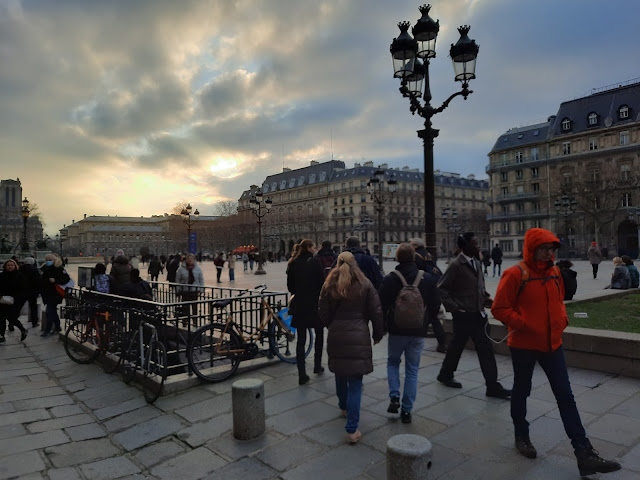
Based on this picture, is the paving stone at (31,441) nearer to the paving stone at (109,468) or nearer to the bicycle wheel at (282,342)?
the paving stone at (109,468)

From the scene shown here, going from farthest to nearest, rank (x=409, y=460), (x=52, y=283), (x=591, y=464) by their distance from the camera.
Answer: (x=52, y=283) → (x=591, y=464) → (x=409, y=460)

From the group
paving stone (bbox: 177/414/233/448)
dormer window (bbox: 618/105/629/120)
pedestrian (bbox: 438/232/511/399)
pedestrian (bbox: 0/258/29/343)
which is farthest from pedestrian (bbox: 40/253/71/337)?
dormer window (bbox: 618/105/629/120)

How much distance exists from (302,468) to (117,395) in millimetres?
3356

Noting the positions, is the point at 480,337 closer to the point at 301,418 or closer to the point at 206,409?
the point at 301,418

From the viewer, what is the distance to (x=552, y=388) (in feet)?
11.4

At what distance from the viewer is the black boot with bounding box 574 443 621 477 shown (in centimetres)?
317

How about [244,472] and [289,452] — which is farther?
[289,452]

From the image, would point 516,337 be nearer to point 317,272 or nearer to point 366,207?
point 317,272

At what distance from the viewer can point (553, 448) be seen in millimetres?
3688

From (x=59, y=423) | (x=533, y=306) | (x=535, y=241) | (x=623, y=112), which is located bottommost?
(x=59, y=423)

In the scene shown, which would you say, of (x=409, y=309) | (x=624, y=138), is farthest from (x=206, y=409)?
(x=624, y=138)

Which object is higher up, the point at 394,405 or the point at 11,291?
the point at 11,291

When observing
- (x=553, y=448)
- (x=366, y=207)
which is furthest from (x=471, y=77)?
(x=366, y=207)

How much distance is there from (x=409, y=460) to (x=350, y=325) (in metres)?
1.42
